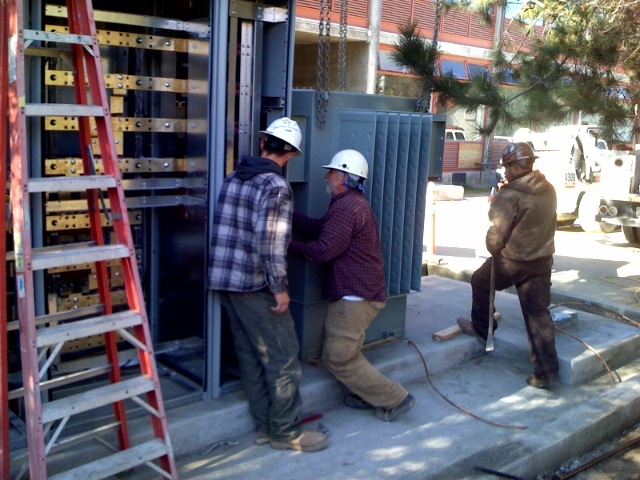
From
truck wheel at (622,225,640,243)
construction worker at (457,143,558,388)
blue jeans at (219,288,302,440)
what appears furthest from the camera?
truck wheel at (622,225,640,243)

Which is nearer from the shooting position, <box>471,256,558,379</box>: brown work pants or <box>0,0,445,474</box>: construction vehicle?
<box>0,0,445,474</box>: construction vehicle

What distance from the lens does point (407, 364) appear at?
5.89 metres

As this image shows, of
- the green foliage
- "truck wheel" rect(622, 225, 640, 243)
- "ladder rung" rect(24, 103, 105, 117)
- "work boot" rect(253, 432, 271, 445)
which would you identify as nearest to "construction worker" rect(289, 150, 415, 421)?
"work boot" rect(253, 432, 271, 445)

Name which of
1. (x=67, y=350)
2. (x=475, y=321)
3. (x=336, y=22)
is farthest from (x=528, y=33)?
(x=336, y=22)

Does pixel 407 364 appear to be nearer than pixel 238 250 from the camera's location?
No

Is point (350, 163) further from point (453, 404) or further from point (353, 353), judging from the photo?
point (453, 404)

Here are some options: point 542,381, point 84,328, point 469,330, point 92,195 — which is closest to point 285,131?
point 92,195

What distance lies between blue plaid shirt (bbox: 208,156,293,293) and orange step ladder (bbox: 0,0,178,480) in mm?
821

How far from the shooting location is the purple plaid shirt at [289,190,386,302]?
4867 mm

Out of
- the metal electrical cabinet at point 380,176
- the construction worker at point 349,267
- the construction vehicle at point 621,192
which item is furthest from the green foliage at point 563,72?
the construction vehicle at point 621,192

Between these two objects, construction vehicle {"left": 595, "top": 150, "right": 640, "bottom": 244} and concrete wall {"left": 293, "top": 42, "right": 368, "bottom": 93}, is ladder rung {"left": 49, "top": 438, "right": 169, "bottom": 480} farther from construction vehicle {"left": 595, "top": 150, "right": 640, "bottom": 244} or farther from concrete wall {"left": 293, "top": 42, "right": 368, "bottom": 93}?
concrete wall {"left": 293, "top": 42, "right": 368, "bottom": 93}

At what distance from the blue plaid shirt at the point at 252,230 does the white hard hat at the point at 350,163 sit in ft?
1.84

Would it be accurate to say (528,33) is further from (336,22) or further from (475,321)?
(336,22)

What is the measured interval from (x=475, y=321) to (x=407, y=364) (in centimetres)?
93
